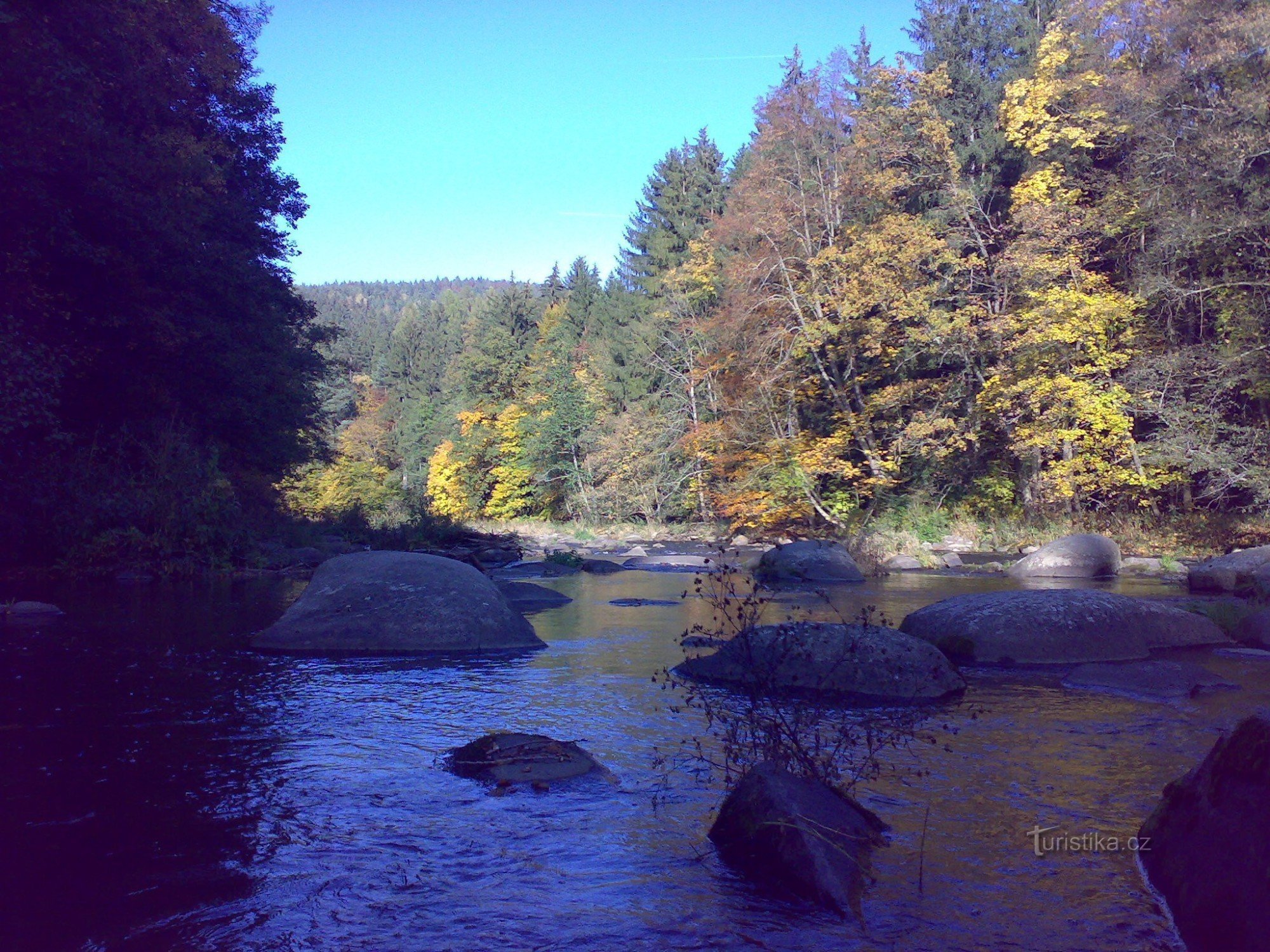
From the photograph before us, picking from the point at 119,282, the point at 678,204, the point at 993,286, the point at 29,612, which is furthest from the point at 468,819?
the point at 678,204

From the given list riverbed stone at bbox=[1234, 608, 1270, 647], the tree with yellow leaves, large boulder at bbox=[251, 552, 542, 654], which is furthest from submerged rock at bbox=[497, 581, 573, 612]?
the tree with yellow leaves

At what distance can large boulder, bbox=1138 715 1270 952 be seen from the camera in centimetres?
262

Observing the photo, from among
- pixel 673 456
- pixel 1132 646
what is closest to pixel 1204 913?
pixel 1132 646

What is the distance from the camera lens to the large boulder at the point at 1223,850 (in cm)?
262

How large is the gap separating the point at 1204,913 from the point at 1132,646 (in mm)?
5802

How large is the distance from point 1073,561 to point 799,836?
1417 centimetres

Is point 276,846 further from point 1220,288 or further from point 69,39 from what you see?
point 1220,288

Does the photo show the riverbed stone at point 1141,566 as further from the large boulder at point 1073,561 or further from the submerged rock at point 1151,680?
the submerged rock at point 1151,680

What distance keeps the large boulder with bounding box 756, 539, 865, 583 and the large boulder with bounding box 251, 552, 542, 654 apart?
726 centimetres

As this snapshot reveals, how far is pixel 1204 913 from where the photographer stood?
9.21 ft

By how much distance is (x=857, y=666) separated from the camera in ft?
21.6

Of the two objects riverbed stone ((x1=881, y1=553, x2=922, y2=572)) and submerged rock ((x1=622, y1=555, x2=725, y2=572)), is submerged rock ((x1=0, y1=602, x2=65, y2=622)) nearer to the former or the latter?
submerged rock ((x1=622, y1=555, x2=725, y2=572))

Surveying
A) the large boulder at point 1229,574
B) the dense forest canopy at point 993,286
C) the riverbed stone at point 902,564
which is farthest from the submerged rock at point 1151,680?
the dense forest canopy at point 993,286

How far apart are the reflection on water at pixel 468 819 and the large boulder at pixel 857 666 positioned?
1.32ft
